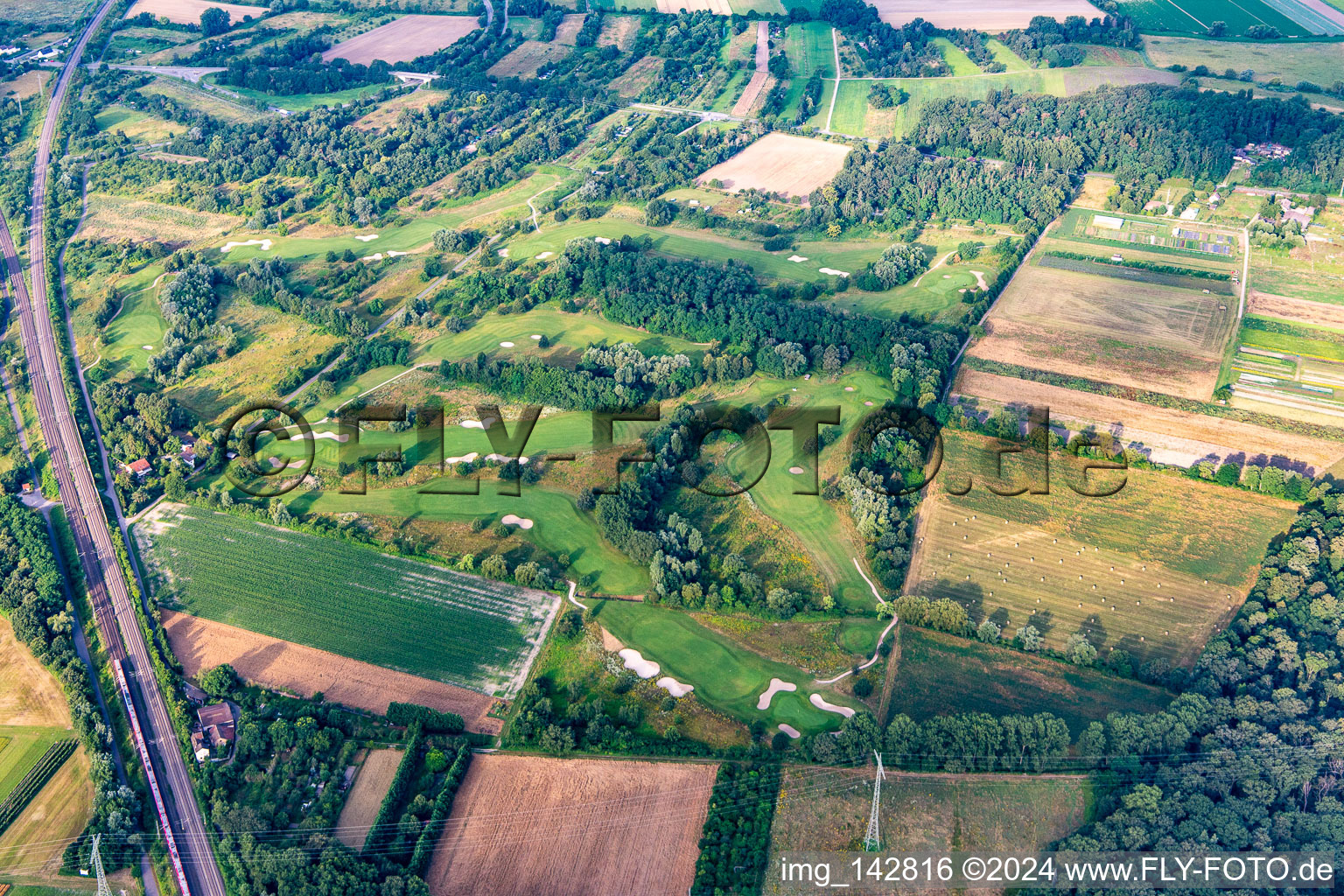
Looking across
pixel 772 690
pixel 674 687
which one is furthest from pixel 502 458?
pixel 772 690

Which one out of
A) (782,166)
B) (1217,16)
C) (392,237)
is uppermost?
(1217,16)

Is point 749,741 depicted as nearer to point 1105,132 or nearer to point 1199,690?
point 1199,690

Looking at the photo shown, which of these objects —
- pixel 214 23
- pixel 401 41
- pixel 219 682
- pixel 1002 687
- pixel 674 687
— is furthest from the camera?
pixel 214 23

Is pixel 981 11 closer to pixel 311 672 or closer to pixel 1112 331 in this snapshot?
pixel 1112 331

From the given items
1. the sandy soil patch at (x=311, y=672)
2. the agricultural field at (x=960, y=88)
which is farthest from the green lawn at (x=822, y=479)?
the agricultural field at (x=960, y=88)

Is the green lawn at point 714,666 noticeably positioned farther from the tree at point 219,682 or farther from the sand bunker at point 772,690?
the tree at point 219,682
